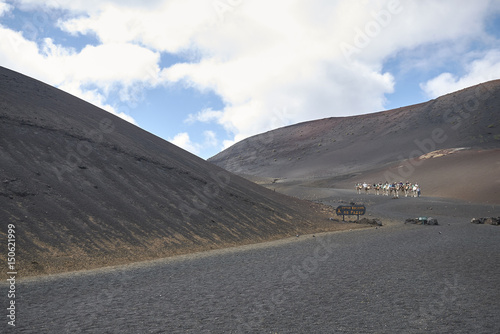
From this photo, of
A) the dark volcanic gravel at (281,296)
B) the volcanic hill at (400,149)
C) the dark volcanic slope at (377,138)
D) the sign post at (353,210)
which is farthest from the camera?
the dark volcanic slope at (377,138)

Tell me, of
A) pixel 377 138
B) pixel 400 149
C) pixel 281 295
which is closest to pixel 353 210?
pixel 281 295

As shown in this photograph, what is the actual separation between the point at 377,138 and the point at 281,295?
118m

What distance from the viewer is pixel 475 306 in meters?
7.72

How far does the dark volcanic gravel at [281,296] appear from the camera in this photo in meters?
6.79

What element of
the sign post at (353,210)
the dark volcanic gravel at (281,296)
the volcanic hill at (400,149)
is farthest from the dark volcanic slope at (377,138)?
the dark volcanic gravel at (281,296)

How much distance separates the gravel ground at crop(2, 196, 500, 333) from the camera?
6.79m

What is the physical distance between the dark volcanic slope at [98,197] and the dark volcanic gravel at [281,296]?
2850 millimetres

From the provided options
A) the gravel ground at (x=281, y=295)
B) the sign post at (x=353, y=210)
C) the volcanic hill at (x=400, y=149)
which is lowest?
the gravel ground at (x=281, y=295)

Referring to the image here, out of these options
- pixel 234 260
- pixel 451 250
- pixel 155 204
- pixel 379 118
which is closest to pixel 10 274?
A: pixel 234 260

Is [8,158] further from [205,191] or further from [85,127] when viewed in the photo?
[205,191]

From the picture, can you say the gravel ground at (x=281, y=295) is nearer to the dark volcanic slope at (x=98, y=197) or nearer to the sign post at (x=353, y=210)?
the dark volcanic slope at (x=98, y=197)

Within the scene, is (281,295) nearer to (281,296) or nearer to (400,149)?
(281,296)

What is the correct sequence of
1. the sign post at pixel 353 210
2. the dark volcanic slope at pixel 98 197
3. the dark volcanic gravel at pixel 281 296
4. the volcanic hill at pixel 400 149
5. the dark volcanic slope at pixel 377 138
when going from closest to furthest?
the dark volcanic gravel at pixel 281 296, the dark volcanic slope at pixel 98 197, the sign post at pixel 353 210, the volcanic hill at pixel 400 149, the dark volcanic slope at pixel 377 138

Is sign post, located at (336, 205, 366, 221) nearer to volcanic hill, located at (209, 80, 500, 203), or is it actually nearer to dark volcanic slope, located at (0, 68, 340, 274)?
dark volcanic slope, located at (0, 68, 340, 274)
